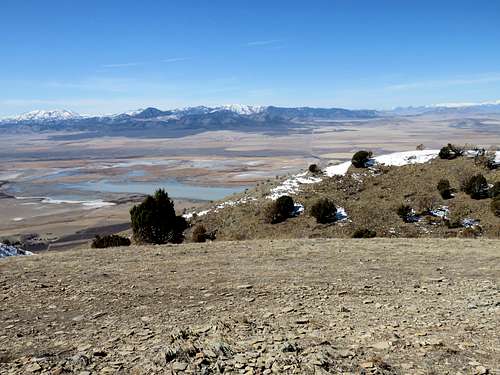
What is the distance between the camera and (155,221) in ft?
77.7

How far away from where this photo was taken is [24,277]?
11.6 meters

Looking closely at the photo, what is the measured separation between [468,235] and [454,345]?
679 inches

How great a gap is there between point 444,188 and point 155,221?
1864 centimetres

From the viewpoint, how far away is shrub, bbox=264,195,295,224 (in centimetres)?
3005

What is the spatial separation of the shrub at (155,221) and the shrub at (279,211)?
7.41 metres

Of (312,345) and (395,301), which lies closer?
(312,345)

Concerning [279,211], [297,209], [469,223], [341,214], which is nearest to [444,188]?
[469,223]

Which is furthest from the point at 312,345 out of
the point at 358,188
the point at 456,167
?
the point at 456,167

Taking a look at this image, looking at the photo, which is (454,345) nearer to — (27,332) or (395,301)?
(395,301)

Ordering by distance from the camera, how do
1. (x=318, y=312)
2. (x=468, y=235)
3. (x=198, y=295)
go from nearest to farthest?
(x=318, y=312), (x=198, y=295), (x=468, y=235)

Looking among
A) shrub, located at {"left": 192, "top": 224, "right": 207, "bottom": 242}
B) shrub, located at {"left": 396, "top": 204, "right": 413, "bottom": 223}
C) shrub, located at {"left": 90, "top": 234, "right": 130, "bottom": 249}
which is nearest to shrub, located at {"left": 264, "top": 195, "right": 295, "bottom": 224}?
shrub, located at {"left": 192, "top": 224, "right": 207, "bottom": 242}

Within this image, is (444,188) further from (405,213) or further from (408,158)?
(408,158)

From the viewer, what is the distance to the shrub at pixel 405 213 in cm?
2733

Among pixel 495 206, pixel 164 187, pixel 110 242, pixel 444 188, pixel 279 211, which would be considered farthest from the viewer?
pixel 164 187
